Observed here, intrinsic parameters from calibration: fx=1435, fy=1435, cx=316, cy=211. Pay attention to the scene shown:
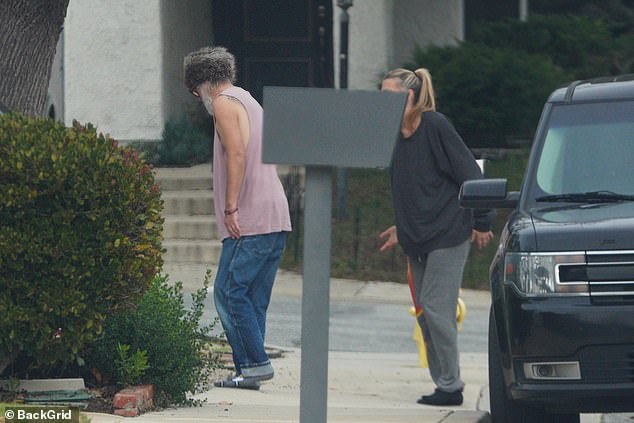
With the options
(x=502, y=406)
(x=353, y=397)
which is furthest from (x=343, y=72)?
(x=502, y=406)

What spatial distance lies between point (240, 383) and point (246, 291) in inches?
22.2

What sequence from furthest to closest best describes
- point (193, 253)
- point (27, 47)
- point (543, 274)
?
point (193, 253) < point (27, 47) < point (543, 274)

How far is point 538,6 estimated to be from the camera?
18516 mm

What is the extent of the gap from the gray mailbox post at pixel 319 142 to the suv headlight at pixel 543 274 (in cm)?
159

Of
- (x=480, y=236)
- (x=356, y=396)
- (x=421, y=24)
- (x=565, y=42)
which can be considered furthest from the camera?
(x=421, y=24)

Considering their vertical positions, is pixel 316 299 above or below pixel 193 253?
above

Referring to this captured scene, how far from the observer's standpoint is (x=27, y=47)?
8.23 m

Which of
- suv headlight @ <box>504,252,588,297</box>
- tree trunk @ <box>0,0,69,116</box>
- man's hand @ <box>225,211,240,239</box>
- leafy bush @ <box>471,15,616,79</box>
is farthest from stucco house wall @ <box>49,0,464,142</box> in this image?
suv headlight @ <box>504,252,588,297</box>

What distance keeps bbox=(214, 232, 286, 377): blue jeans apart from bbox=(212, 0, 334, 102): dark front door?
426 inches

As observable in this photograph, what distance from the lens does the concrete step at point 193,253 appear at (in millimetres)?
14531

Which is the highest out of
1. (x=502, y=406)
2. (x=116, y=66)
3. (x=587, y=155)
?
(x=116, y=66)

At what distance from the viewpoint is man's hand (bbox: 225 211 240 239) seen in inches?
306

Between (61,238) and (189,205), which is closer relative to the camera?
(61,238)

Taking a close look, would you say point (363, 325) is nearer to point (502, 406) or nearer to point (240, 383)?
point (240, 383)
